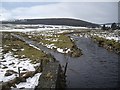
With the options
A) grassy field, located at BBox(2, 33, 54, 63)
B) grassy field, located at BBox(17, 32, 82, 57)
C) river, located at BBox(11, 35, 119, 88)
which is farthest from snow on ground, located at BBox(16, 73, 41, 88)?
grassy field, located at BBox(17, 32, 82, 57)

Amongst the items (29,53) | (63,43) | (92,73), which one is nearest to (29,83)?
(92,73)

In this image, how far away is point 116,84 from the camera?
2623 centimetres

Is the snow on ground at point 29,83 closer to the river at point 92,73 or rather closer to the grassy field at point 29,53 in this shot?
the river at point 92,73

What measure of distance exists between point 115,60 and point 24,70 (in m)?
16.8

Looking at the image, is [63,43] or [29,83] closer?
[29,83]

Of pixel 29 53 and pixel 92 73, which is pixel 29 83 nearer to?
pixel 92 73

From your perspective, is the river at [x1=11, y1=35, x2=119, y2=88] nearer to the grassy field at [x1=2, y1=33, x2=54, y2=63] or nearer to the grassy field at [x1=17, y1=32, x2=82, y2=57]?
the grassy field at [x1=2, y1=33, x2=54, y2=63]

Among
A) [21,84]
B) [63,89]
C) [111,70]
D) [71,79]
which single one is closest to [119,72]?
[111,70]

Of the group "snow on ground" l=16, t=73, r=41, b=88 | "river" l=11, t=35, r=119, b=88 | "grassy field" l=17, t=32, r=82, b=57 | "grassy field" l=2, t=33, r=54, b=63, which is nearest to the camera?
"snow on ground" l=16, t=73, r=41, b=88

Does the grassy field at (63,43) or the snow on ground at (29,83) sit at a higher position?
the grassy field at (63,43)

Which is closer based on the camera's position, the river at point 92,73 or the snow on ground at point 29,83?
the snow on ground at point 29,83

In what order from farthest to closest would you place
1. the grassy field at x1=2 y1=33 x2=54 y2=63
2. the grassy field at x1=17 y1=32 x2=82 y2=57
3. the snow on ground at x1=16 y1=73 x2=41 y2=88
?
1. the grassy field at x1=17 y1=32 x2=82 y2=57
2. the grassy field at x1=2 y1=33 x2=54 y2=63
3. the snow on ground at x1=16 y1=73 x2=41 y2=88

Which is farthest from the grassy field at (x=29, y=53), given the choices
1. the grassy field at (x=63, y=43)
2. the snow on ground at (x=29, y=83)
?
the snow on ground at (x=29, y=83)

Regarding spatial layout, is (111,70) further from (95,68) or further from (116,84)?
(116,84)
